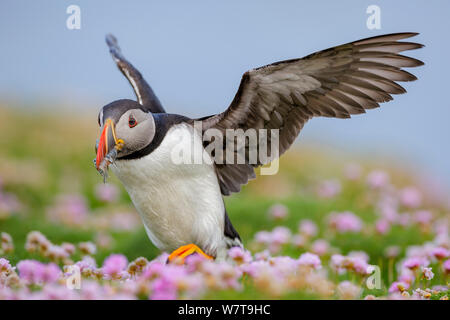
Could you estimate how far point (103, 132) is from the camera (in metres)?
4.09

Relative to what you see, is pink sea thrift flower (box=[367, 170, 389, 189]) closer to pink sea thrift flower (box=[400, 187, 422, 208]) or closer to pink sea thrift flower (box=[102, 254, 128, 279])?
pink sea thrift flower (box=[400, 187, 422, 208])

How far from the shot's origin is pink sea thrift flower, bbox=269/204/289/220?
25.0 ft

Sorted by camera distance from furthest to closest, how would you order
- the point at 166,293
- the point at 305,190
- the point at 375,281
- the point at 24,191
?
the point at 305,190, the point at 24,191, the point at 375,281, the point at 166,293

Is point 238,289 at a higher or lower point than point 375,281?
higher

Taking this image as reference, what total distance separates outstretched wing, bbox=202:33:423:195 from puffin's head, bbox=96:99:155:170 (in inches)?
23.3

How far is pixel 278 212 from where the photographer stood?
7633 mm

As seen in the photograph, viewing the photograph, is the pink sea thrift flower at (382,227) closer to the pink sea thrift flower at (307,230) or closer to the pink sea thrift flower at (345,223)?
Result: the pink sea thrift flower at (345,223)

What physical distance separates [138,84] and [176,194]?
1694 mm

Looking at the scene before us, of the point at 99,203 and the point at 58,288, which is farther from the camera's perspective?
the point at 99,203

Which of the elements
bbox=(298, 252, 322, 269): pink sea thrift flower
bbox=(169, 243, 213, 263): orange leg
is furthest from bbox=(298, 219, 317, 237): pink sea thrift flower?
bbox=(298, 252, 322, 269): pink sea thrift flower

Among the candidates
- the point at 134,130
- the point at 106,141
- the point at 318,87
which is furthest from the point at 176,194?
the point at 318,87

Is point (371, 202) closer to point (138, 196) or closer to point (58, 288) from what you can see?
point (138, 196)

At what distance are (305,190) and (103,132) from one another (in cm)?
894

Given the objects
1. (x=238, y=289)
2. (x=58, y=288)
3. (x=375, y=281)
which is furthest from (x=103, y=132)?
(x=375, y=281)
